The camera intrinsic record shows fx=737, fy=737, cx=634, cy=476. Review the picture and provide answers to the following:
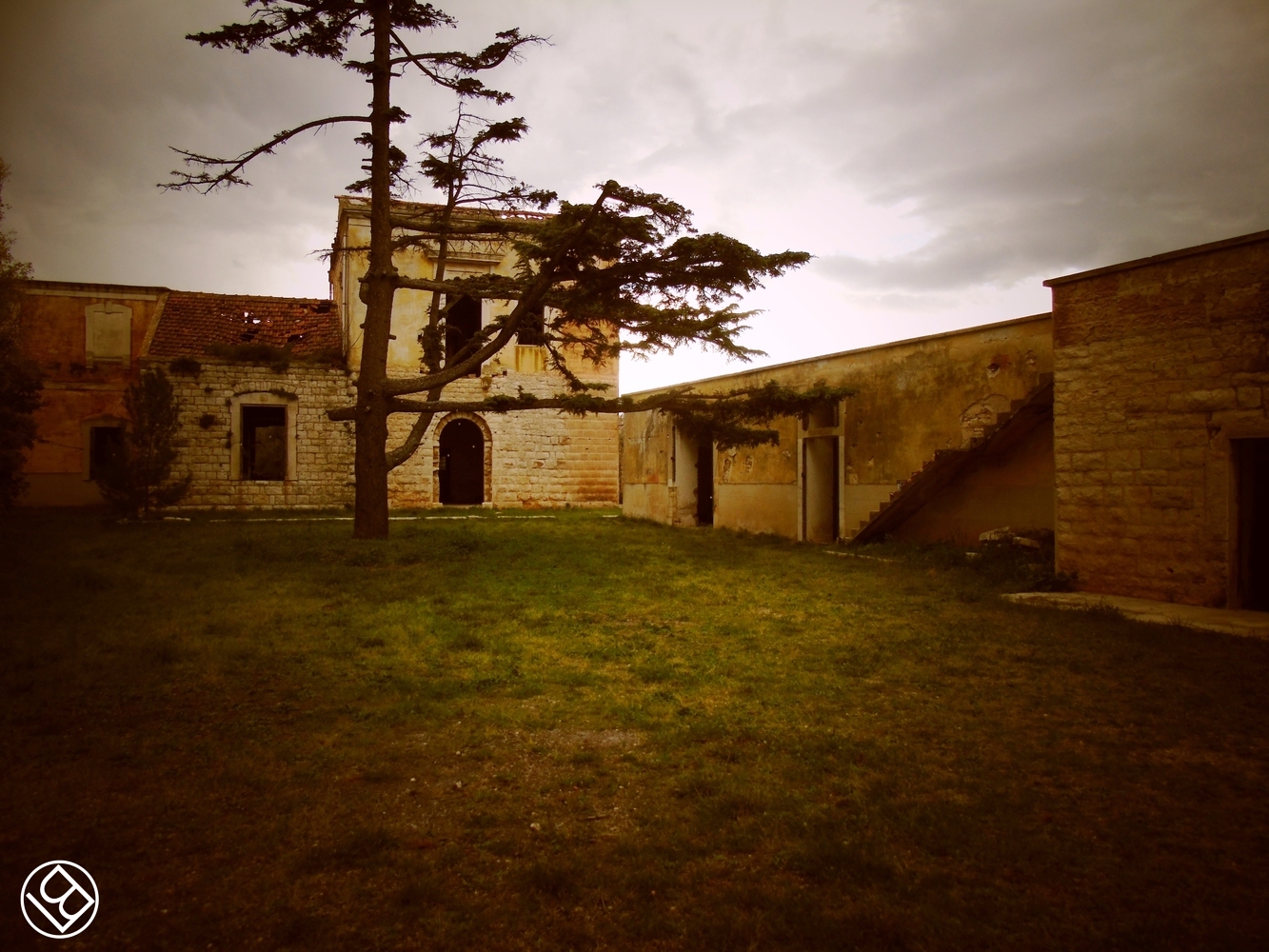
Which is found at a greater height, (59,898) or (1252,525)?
(1252,525)

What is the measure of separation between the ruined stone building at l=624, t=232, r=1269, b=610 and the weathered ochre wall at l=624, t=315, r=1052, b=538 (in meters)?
0.03

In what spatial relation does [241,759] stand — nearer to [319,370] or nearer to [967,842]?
[967,842]

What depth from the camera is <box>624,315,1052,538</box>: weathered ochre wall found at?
11.3m

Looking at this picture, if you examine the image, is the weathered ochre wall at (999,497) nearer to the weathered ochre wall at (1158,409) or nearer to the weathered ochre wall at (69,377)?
the weathered ochre wall at (1158,409)

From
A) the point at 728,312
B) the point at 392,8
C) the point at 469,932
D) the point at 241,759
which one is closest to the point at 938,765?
the point at 469,932

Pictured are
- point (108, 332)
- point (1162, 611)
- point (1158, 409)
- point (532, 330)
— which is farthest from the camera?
point (108, 332)

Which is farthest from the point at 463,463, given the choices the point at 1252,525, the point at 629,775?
the point at 629,775

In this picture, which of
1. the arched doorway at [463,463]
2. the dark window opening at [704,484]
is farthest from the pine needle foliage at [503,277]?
the arched doorway at [463,463]

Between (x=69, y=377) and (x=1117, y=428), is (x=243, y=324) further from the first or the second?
(x=1117, y=428)

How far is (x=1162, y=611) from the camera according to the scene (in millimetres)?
7250

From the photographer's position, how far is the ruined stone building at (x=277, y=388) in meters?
20.2

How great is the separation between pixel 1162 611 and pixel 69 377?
26450mm

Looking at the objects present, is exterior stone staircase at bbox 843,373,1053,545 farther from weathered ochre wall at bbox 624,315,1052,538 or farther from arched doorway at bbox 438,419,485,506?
arched doorway at bbox 438,419,485,506

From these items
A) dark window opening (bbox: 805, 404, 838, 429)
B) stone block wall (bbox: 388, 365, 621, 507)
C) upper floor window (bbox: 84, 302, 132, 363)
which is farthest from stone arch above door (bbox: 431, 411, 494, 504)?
dark window opening (bbox: 805, 404, 838, 429)
